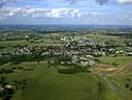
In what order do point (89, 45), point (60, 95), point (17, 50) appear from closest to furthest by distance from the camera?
point (60, 95)
point (17, 50)
point (89, 45)

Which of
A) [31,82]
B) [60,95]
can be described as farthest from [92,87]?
[31,82]

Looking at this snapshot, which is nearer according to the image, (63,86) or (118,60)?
(63,86)

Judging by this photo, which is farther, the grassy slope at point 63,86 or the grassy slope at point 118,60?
the grassy slope at point 118,60

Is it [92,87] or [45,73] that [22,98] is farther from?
[45,73]

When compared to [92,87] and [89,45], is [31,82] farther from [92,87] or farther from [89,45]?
[89,45]

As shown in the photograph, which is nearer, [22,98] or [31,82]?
[22,98]

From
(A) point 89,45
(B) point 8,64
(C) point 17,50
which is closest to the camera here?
(B) point 8,64

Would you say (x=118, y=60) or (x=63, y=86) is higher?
(x=63, y=86)

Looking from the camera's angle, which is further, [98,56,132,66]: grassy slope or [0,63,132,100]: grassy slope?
[98,56,132,66]: grassy slope

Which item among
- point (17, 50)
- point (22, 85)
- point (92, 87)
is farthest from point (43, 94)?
point (17, 50)
